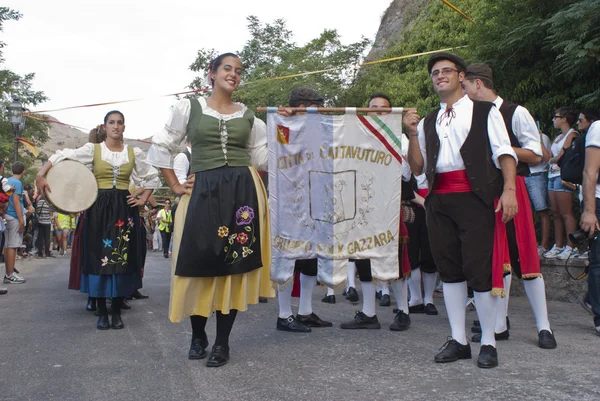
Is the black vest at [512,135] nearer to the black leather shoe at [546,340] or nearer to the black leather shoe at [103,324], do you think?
the black leather shoe at [546,340]

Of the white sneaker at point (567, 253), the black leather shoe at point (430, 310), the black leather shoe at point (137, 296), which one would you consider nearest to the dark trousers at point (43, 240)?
the black leather shoe at point (137, 296)

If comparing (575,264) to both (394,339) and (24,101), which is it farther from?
(24,101)

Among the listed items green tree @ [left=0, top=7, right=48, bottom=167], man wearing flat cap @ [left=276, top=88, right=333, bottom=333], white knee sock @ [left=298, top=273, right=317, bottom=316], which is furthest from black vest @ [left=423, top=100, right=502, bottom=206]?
green tree @ [left=0, top=7, right=48, bottom=167]

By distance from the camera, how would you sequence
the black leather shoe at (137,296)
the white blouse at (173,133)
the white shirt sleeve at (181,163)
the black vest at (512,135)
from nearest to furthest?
1. the white blouse at (173,133)
2. the black vest at (512,135)
3. the white shirt sleeve at (181,163)
4. the black leather shoe at (137,296)

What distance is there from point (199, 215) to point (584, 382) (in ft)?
8.59

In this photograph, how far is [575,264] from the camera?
292 inches

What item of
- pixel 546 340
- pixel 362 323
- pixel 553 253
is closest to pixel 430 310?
pixel 362 323

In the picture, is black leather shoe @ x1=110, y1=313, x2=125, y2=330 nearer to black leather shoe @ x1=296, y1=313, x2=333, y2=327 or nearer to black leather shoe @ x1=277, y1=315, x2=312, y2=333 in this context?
black leather shoe @ x1=277, y1=315, x2=312, y2=333

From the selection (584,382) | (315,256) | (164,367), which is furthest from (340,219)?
(584,382)

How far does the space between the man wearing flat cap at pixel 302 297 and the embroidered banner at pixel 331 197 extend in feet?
0.93

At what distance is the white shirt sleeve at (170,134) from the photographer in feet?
15.1

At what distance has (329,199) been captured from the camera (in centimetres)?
561

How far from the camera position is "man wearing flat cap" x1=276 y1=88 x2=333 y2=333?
5.78 meters

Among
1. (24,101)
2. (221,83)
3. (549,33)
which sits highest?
(24,101)
